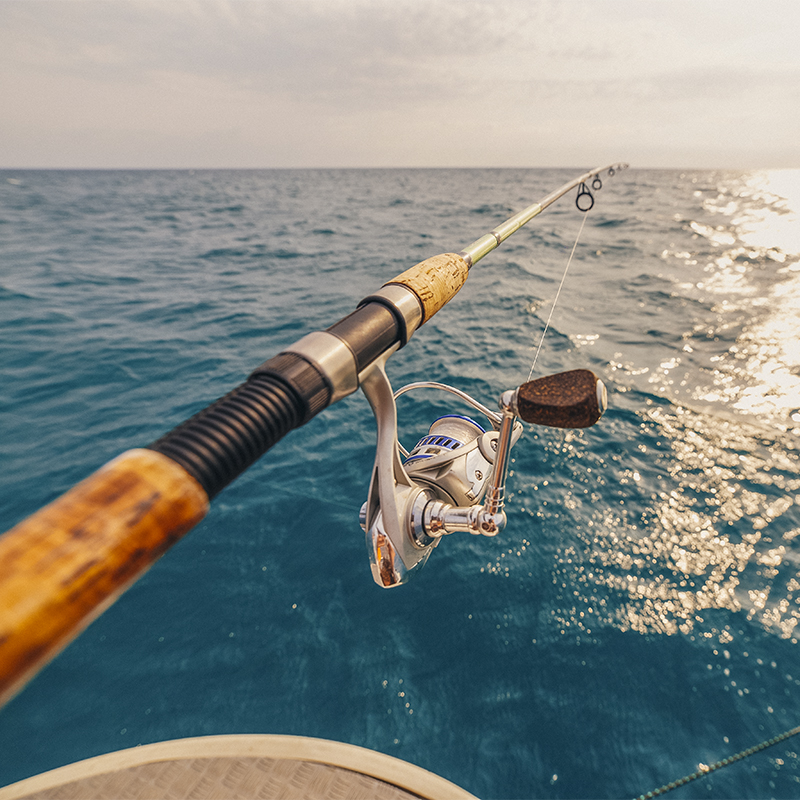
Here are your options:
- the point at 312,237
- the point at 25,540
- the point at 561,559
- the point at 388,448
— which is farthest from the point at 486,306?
the point at 312,237

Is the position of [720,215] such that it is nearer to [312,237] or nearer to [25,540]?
[312,237]

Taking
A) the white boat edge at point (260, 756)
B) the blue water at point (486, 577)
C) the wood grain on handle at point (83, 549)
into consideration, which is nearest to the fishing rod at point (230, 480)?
the wood grain on handle at point (83, 549)

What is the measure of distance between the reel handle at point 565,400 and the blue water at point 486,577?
2.59m

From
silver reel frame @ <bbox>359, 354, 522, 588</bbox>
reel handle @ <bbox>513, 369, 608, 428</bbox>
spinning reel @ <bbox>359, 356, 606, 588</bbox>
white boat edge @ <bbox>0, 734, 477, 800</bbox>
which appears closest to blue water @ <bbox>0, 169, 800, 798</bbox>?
white boat edge @ <bbox>0, 734, 477, 800</bbox>

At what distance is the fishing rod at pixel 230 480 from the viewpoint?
61 centimetres

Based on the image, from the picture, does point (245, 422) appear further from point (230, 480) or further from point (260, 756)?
point (260, 756)

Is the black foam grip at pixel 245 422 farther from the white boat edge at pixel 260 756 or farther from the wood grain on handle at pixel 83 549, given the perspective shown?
the white boat edge at pixel 260 756

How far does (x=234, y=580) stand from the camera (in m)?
3.74

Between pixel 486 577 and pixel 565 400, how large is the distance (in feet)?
9.75

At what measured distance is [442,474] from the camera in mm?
2174

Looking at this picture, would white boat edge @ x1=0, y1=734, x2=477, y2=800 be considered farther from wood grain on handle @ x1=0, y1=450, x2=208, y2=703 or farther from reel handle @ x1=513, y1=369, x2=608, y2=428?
wood grain on handle @ x1=0, y1=450, x2=208, y2=703

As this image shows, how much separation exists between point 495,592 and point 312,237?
16816mm

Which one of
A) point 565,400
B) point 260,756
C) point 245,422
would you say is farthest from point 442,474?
point 260,756

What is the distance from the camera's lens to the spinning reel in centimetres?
123
